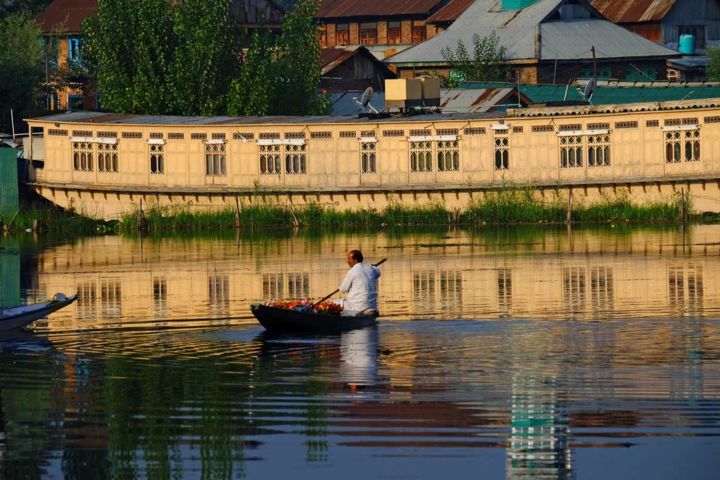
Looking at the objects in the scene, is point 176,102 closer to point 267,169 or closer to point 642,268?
point 267,169

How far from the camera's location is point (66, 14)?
98000 millimetres

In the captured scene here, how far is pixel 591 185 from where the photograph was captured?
195 feet

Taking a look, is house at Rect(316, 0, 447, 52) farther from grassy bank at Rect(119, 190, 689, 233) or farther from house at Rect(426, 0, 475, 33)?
grassy bank at Rect(119, 190, 689, 233)

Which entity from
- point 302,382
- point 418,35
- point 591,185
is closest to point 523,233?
point 591,185

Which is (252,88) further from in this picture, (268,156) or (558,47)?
(558,47)

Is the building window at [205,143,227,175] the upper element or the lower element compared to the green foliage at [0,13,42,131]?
lower

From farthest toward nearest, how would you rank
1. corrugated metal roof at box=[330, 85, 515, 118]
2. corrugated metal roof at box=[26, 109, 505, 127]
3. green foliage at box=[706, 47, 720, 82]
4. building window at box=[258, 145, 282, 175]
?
green foliage at box=[706, 47, 720, 82], corrugated metal roof at box=[330, 85, 515, 118], building window at box=[258, 145, 282, 175], corrugated metal roof at box=[26, 109, 505, 127]

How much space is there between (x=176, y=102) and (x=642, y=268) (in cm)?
3142

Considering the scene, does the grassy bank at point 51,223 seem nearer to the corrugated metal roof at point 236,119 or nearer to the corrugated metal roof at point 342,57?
the corrugated metal roof at point 236,119

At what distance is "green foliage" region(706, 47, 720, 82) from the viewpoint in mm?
81312

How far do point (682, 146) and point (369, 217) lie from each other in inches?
410

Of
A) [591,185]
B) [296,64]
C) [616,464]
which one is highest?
[296,64]

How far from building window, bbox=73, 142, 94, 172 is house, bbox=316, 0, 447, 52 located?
3835 cm

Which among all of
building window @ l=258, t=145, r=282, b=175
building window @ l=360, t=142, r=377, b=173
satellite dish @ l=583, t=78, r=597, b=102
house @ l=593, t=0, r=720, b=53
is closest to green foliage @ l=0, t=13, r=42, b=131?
building window @ l=258, t=145, r=282, b=175
